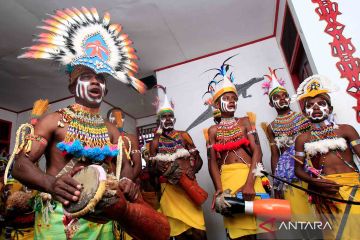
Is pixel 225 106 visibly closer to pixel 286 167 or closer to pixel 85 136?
pixel 286 167

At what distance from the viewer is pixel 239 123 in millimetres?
3555

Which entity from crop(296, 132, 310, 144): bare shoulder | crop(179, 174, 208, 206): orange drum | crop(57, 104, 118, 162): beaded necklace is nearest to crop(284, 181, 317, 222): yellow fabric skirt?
crop(296, 132, 310, 144): bare shoulder

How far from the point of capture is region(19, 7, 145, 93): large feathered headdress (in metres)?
2.22

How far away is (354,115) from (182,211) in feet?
7.93

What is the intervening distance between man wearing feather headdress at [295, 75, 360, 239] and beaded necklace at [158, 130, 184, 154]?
5.77 feet

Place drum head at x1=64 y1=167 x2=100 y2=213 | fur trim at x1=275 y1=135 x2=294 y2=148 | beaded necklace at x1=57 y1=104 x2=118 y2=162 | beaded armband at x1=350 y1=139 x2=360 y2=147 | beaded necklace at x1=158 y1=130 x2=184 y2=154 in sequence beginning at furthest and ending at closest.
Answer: beaded necklace at x1=158 y1=130 x2=184 y2=154 → fur trim at x1=275 y1=135 x2=294 y2=148 → beaded armband at x1=350 y1=139 x2=360 y2=147 → beaded necklace at x1=57 y1=104 x2=118 y2=162 → drum head at x1=64 y1=167 x2=100 y2=213

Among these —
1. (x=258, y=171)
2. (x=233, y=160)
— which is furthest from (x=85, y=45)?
(x=258, y=171)

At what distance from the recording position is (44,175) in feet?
5.03

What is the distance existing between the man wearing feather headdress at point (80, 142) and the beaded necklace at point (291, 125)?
6.60ft

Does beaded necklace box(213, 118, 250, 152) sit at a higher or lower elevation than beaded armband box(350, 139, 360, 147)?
higher

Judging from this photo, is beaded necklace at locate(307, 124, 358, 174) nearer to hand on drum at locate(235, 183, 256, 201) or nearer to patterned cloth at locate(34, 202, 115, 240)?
hand on drum at locate(235, 183, 256, 201)

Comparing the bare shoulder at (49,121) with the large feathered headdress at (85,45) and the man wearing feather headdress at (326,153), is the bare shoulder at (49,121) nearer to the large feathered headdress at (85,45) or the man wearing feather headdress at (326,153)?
the large feathered headdress at (85,45)

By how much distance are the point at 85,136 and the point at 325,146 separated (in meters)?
2.25

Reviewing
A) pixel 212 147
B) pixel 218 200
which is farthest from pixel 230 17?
pixel 218 200
